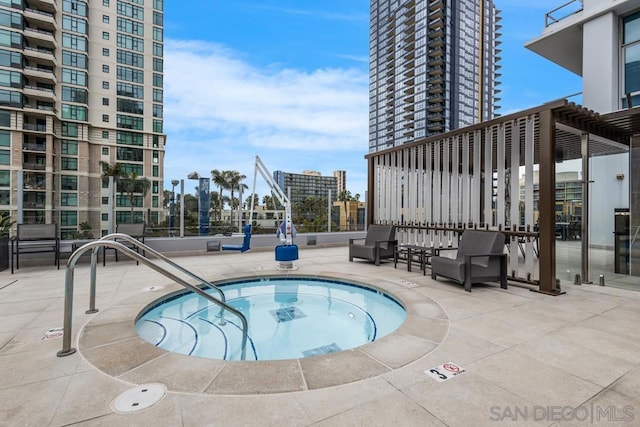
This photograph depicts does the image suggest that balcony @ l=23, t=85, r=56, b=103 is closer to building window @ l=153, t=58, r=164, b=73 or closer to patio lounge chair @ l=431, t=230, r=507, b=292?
building window @ l=153, t=58, r=164, b=73

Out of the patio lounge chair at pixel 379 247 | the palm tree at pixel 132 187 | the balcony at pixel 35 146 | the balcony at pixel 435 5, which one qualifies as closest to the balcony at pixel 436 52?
the balcony at pixel 435 5

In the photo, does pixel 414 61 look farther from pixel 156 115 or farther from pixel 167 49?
pixel 156 115

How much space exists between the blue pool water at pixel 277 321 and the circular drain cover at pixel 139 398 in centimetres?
113

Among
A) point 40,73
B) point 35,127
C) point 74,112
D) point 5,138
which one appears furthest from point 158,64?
point 5,138

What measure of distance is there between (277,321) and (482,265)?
3410mm

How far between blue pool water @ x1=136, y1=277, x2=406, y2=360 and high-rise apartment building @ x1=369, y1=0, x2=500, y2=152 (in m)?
50.0

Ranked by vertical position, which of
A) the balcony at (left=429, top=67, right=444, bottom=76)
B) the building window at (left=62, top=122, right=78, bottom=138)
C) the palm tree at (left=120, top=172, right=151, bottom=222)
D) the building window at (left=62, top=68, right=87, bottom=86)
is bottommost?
the palm tree at (left=120, top=172, right=151, bottom=222)

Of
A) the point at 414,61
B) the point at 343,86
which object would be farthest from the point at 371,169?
the point at 414,61

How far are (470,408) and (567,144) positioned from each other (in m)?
8.01

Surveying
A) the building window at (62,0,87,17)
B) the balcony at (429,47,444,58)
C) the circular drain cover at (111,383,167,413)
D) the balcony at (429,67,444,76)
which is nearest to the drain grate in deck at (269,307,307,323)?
the circular drain cover at (111,383,167,413)

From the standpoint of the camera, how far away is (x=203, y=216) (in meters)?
8.88

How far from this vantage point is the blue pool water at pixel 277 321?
3396 mm

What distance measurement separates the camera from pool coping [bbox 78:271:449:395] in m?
2.13

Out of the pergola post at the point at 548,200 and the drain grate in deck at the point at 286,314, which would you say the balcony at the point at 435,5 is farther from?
the drain grate in deck at the point at 286,314
